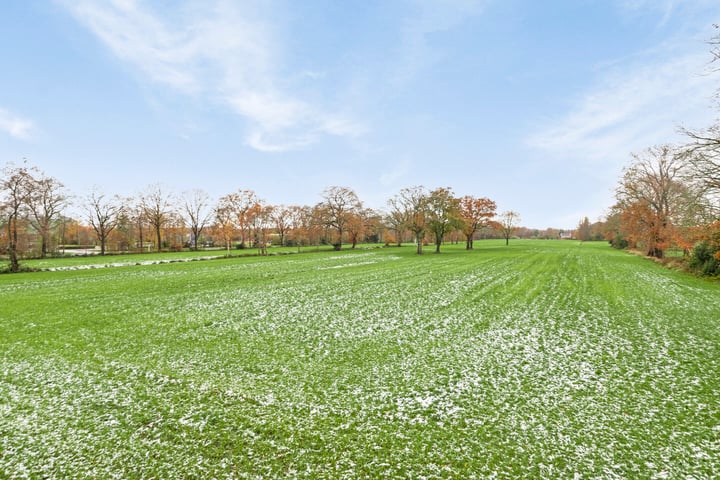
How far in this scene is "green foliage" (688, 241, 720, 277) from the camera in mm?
19406

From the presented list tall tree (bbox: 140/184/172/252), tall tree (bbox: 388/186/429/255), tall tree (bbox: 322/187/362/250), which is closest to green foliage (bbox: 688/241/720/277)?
tall tree (bbox: 388/186/429/255)

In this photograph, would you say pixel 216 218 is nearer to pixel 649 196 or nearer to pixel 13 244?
pixel 13 244

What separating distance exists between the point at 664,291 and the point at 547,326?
1148 cm

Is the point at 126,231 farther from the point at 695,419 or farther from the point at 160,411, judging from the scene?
the point at 695,419

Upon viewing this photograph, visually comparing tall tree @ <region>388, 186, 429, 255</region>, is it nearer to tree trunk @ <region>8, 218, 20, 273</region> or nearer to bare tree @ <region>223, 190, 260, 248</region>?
bare tree @ <region>223, 190, 260, 248</region>

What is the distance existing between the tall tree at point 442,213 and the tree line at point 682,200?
20.9 m

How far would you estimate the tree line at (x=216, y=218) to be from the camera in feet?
98.8

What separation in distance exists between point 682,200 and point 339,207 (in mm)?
45521

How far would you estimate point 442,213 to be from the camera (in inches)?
1775

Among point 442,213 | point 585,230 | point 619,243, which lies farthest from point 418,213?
point 585,230

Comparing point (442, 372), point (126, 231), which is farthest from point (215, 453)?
point (126, 231)

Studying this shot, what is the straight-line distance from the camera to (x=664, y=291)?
15555 millimetres

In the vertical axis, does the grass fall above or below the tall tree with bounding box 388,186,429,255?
below

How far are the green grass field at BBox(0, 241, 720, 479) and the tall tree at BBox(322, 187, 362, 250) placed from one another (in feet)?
143
